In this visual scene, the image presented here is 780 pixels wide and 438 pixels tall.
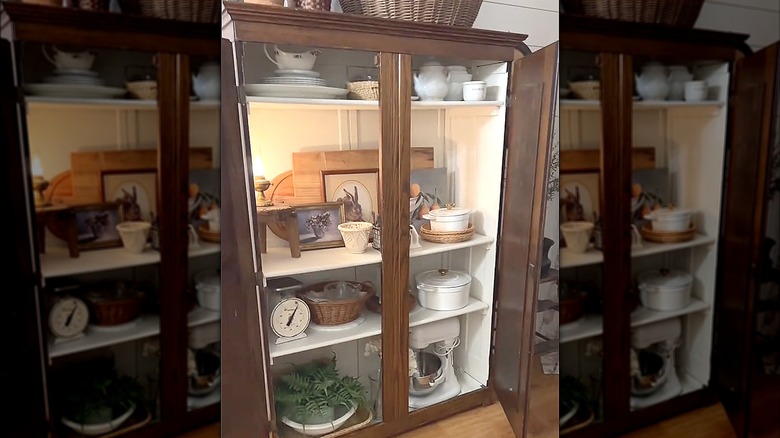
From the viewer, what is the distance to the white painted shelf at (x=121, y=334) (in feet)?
3.32

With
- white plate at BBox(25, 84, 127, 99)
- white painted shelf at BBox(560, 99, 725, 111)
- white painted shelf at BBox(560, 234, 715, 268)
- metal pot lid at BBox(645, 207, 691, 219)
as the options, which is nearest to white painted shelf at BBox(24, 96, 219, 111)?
white plate at BBox(25, 84, 127, 99)

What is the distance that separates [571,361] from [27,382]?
140cm

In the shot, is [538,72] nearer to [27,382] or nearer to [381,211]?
[381,211]

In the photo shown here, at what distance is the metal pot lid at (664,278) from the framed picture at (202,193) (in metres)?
1.37

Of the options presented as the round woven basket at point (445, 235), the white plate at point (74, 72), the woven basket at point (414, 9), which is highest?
the woven basket at point (414, 9)

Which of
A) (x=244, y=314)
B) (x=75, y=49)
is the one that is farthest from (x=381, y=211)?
(x=75, y=49)

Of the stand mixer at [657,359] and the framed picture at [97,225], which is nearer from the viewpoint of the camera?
the framed picture at [97,225]

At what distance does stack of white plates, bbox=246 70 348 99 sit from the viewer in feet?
3.03

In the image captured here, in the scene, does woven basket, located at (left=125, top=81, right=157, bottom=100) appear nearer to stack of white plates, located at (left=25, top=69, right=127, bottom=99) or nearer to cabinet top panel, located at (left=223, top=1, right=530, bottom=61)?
stack of white plates, located at (left=25, top=69, right=127, bottom=99)

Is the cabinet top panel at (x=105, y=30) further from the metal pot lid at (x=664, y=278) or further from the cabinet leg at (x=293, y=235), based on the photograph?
the metal pot lid at (x=664, y=278)

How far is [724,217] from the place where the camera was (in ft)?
6.22

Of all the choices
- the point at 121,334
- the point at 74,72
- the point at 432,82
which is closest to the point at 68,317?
the point at 121,334

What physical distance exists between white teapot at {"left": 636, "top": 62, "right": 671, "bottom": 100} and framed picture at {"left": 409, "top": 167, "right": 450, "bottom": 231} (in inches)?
37.0

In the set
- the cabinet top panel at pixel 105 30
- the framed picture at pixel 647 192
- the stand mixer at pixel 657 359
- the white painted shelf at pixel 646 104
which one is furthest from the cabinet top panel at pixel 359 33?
the stand mixer at pixel 657 359
